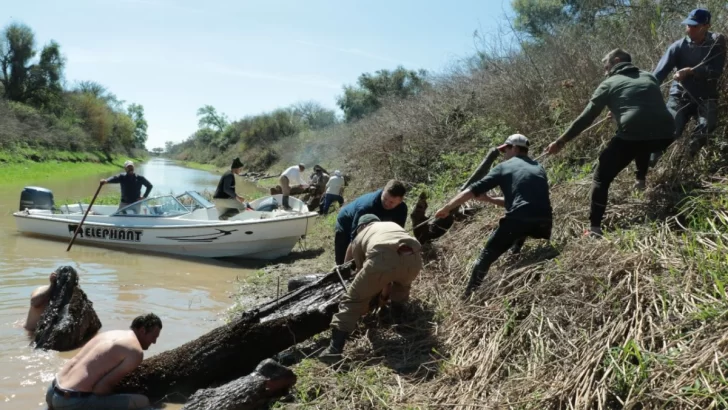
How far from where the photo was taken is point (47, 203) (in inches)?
515

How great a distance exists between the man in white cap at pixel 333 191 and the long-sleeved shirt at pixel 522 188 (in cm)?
951

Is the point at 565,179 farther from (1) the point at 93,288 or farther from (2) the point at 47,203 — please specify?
(2) the point at 47,203

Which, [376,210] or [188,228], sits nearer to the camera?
[376,210]

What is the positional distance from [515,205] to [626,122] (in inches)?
50.5

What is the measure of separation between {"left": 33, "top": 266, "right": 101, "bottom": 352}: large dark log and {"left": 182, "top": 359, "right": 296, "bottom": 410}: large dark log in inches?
103

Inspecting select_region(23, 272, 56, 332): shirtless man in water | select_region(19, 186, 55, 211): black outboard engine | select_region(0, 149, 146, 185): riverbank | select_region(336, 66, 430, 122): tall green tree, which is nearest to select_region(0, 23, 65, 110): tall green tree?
select_region(0, 149, 146, 185): riverbank

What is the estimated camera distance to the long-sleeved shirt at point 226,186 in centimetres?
1112

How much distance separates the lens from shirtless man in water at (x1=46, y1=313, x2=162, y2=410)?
445 cm

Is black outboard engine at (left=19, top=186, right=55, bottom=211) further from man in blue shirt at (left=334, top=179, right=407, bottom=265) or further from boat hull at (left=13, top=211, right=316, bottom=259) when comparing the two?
man in blue shirt at (left=334, top=179, right=407, bottom=265)

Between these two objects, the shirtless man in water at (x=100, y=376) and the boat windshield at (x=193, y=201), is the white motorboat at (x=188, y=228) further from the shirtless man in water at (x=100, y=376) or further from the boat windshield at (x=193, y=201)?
the shirtless man in water at (x=100, y=376)

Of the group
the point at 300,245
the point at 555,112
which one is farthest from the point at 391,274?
the point at 300,245

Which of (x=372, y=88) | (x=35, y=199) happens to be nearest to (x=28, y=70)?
(x=372, y=88)

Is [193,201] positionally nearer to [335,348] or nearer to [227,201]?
[227,201]

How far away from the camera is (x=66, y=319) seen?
20.2 feet
